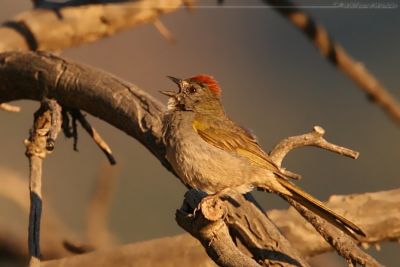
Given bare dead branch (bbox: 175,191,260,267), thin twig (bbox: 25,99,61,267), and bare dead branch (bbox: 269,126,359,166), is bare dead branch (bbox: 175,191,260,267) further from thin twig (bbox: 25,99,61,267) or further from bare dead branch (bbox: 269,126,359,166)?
thin twig (bbox: 25,99,61,267)

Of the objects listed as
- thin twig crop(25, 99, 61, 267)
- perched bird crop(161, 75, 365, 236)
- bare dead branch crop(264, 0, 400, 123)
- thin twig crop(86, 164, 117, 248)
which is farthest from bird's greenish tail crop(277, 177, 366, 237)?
thin twig crop(86, 164, 117, 248)

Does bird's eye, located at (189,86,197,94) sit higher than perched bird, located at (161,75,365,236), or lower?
higher

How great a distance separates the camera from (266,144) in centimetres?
1866

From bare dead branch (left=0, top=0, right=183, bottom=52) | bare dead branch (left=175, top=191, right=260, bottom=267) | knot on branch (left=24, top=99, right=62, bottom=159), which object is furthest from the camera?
bare dead branch (left=0, top=0, right=183, bottom=52)

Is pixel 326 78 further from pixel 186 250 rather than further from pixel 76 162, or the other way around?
pixel 186 250

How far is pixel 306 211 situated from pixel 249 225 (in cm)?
44


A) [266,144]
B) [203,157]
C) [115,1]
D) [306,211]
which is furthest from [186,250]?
[266,144]

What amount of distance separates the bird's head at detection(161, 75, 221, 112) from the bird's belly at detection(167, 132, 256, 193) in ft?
1.70

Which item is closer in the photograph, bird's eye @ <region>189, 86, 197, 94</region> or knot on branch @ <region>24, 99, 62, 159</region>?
knot on branch @ <region>24, 99, 62, 159</region>

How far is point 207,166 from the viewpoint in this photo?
6863 mm

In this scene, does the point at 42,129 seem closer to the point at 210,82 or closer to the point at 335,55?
the point at 210,82

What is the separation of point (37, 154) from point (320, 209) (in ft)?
6.65

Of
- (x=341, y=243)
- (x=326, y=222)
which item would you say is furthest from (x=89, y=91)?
(x=341, y=243)

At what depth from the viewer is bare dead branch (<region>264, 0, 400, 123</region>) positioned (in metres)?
7.11
